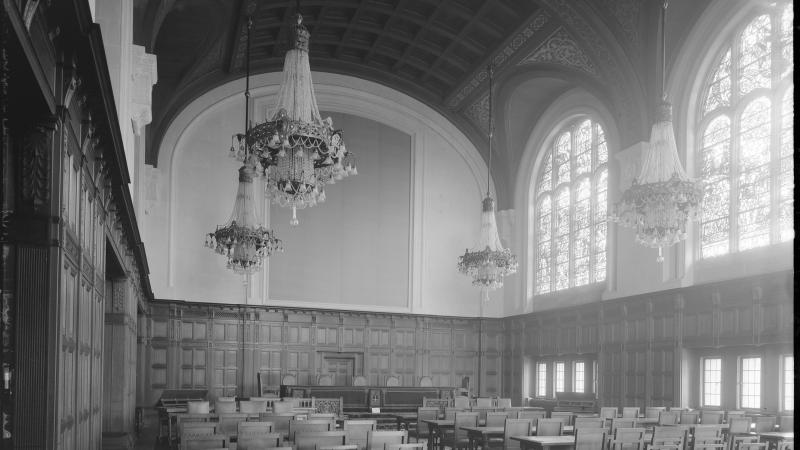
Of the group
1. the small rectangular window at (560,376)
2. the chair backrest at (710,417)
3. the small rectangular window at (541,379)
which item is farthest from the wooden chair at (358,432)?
the small rectangular window at (541,379)

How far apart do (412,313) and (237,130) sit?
8.06 meters

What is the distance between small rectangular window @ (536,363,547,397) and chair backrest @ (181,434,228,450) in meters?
17.1

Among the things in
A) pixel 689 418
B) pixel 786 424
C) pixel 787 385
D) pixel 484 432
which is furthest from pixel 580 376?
pixel 484 432

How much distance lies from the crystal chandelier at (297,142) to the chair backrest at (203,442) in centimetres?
443

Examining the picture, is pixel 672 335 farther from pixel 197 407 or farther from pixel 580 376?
pixel 197 407

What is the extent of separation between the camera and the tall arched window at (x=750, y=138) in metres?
15.4

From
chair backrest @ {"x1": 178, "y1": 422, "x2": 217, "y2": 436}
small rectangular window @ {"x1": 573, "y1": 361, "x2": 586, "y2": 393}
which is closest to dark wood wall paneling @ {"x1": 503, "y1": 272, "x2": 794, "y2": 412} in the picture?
small rectangular window @ {"x1": 573, "y1": 361, "x2": 586, "y2": 393}

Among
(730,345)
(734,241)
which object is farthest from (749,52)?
(730,345)

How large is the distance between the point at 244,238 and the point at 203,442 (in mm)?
8962

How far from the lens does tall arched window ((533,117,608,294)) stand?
21594mm

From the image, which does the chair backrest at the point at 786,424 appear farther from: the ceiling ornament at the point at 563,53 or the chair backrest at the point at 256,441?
the ceiling ornament at the point at 563,53

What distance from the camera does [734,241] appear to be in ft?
54.1

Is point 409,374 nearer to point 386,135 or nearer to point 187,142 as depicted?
point 386,135

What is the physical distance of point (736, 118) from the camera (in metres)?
16.8
